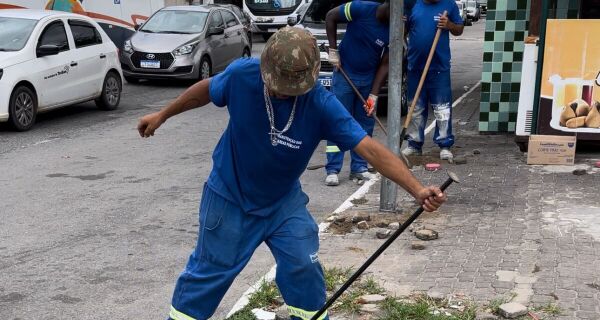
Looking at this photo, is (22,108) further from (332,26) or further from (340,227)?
(340,227)

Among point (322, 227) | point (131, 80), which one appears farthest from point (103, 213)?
point (131, 80)

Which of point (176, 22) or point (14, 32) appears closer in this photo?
point (14, 32)

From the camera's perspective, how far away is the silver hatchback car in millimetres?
15656

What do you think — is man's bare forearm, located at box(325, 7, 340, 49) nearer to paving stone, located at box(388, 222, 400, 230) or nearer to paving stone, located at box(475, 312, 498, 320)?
paving stone, located at box(388, 222, 400, 230)

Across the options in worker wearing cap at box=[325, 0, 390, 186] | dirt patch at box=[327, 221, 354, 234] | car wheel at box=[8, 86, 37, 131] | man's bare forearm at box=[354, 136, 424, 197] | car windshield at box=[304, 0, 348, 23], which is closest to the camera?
man's bare forearm at box=[354, 136, 424, 197]

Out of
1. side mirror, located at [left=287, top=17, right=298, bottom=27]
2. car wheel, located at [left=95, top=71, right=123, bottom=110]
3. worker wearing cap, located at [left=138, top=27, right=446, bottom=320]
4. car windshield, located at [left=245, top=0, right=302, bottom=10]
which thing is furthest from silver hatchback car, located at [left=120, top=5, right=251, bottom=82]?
worker wearing cap, located at [left=138, top=27, right=446, bottom=320]

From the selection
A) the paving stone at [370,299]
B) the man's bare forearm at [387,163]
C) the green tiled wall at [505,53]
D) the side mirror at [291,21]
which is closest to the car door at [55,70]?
the side mirror at [291,21]

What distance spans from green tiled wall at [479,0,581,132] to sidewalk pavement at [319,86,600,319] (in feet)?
5.90

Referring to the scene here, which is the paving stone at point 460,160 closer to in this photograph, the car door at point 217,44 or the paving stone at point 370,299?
the paving stone at point 370,299

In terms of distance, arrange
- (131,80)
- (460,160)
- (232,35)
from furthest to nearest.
Answer: (232,35), (131,80), (460,160)

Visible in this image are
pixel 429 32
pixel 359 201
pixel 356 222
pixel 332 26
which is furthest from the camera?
pixel 429 32

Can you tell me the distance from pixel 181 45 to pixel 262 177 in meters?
12.5

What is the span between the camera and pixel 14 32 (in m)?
11.4

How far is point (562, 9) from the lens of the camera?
9.92 metres
